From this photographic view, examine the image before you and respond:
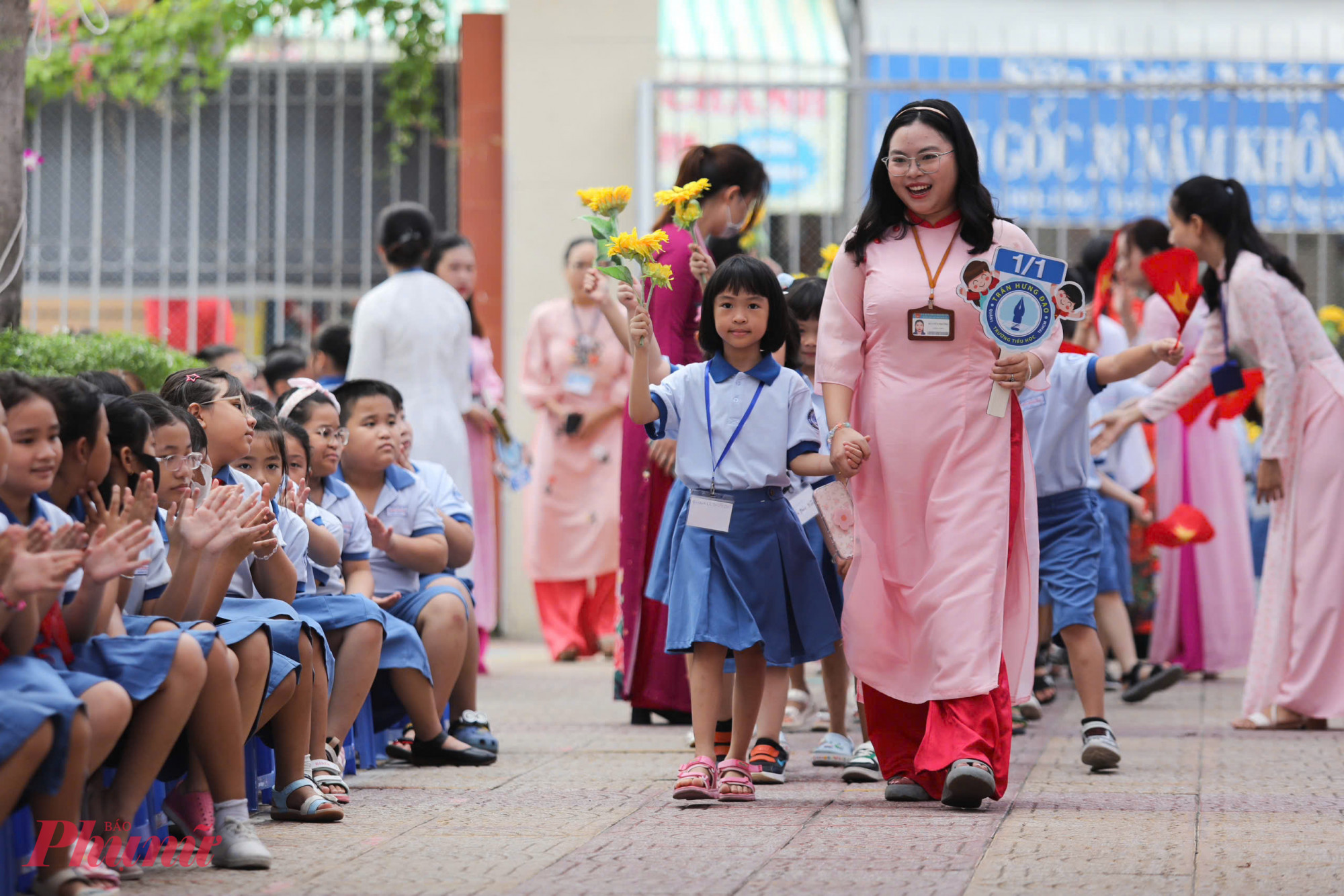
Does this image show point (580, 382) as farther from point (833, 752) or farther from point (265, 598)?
point (265, 598)

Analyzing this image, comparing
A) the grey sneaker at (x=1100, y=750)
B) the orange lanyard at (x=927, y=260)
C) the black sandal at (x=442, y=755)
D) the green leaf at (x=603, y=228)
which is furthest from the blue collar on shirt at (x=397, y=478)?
the grey sneaker at (x=1100, y=750)

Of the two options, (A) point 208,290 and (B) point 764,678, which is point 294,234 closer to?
(A) point 208,290

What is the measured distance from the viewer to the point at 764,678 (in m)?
5.16

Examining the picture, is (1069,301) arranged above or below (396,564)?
above

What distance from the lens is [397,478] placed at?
5773 millimetres

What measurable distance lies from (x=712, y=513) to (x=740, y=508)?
86 millimetres

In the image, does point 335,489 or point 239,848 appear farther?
point 335,489

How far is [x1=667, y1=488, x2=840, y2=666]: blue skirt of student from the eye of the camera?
4863mm

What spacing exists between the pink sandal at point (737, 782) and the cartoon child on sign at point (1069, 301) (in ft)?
4.82

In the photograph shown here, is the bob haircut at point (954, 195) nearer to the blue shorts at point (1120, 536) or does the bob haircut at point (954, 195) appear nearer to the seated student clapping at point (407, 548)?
the seated student clapping at point (407, 548)

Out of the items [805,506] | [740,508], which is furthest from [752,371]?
[805,506]

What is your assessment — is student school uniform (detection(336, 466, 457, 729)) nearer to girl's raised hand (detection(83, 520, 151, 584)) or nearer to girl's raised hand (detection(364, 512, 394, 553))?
girl's raised hand (detection(364, 512, 394, 553))

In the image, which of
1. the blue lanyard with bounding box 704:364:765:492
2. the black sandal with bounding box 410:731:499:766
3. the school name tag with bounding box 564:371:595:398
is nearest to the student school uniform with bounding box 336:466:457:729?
the black sandal with bounding box 410:731:499:766

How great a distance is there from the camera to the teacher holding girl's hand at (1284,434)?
659 cm
